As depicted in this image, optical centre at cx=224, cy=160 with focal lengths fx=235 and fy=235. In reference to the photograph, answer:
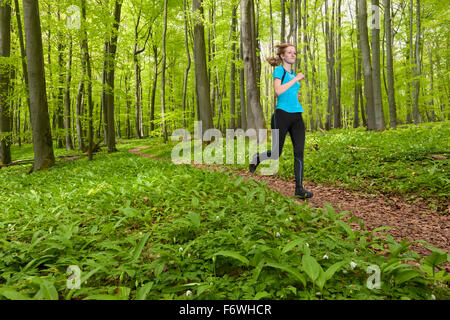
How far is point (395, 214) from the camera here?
3.66 meters

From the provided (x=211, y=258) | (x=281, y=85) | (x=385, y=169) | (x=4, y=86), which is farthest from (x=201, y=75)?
(x=211, y=258)

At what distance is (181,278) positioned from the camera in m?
1.79

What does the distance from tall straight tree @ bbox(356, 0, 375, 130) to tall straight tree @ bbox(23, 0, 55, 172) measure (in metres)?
13.5

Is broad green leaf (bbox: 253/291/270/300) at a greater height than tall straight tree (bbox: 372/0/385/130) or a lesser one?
lesser

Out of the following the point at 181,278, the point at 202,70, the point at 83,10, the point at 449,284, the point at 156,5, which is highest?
the point at 156,5

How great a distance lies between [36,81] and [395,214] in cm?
1107

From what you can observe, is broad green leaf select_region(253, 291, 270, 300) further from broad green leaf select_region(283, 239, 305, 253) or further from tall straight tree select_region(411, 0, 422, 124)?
tall straight tree select_region(411, 0, 422, 124)

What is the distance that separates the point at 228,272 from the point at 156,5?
21.6 meters

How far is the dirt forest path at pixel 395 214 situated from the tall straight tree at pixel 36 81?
345 inches

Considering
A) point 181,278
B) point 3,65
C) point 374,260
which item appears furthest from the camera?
point 3,65

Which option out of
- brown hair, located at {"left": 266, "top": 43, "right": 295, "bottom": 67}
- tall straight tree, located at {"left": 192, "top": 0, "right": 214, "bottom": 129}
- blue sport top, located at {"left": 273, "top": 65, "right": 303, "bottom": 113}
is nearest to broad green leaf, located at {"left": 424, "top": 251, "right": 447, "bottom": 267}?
blue sport top, located at {"left": 273, "top": 65, "right": 303, "bottom": 113}

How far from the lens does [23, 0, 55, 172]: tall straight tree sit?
8281 millimetres
